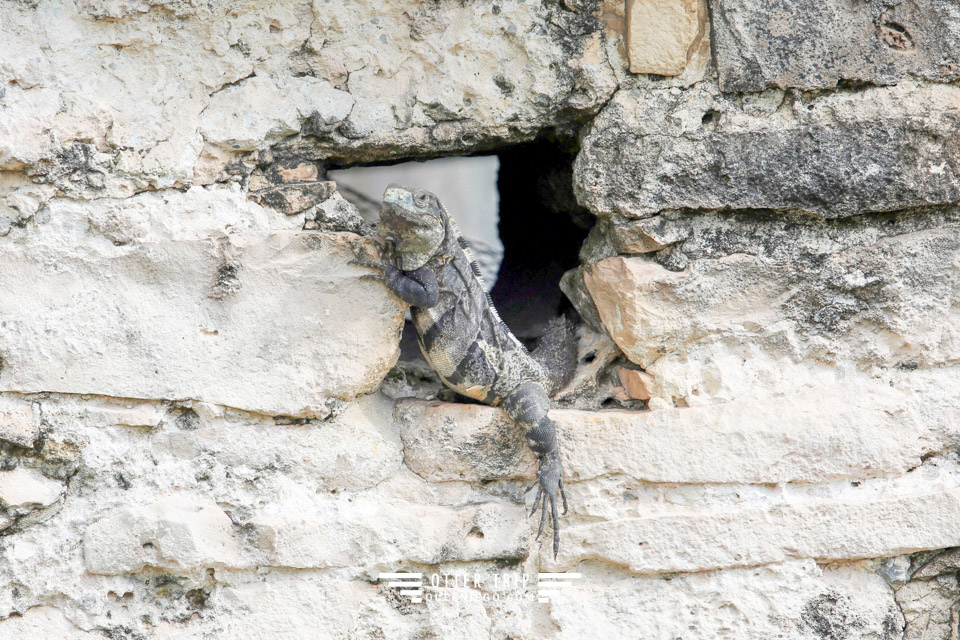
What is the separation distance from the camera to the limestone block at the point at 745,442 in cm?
220

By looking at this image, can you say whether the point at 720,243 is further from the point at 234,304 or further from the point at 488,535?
the point at 234,304

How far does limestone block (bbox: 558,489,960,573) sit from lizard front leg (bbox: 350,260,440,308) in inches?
30.5

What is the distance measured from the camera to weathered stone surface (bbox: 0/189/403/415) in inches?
79.5

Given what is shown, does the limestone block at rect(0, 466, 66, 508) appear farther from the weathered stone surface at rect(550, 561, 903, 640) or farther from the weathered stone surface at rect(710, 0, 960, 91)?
the weathered stone surface at rect(710, 0, 960, 91)

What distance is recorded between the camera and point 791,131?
215 cm

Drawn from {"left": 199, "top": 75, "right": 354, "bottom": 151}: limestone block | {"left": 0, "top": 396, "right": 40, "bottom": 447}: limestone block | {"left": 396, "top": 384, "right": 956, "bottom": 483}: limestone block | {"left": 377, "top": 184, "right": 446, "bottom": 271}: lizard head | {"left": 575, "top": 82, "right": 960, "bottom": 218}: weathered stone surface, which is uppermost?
{"left": 575, "top": 82, "right": 960, "bottom": 218}: weathered stone surface

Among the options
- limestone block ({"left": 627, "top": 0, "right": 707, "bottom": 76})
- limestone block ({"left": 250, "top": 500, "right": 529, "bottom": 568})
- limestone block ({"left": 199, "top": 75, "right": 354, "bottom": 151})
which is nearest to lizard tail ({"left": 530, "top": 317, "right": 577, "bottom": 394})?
limestone block ({"left": 250, "top": 500, "right": 529, "bottom": 568})

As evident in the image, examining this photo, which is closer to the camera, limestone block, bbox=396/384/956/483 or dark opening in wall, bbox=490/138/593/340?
limestone block, bbox=396/384/956/483

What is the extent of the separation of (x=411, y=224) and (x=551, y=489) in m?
0.82


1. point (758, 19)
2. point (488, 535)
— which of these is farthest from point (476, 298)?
point (758, 19)

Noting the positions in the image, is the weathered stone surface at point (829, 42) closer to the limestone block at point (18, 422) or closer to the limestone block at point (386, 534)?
the limestone block at point (386, 534)

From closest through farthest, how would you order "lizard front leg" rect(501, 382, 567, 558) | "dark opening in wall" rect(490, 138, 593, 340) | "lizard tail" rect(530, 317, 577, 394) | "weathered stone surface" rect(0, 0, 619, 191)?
"weathered stone surface" rect(0, 0, 619, 191) < "lizard front leg" rect(501, 382, 567, 558) < "lizard tail" rect(530, 317, 577, 394) < "dark opening in wall" rect(490, 138, 593, 340)

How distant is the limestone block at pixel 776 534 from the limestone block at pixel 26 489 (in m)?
1.37

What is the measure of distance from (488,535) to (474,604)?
0.62 feet
